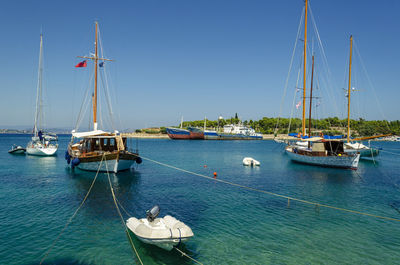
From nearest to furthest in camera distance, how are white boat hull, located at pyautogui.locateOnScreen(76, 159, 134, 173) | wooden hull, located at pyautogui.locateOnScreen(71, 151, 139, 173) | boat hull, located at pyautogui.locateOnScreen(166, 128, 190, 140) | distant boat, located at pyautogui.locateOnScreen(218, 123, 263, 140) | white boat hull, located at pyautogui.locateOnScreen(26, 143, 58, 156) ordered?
wooden hull, located at pyautogui.locateOnScreen(71, 151, 139, 173) < white boat hull, located at pyautogui.locateOnScreen(76, 159, 134, 173) < white boat hull, located at pyautogui.locateOnScreen(26, 143, 58, 156) < boat hull, located at pyautogui.locateOnScreen(166, 128, 190, 140) < distant boat, located at pyautogui.locateOnScreen(218, 123, 263, 140)

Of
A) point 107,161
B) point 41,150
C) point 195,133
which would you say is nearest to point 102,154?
point 107,161

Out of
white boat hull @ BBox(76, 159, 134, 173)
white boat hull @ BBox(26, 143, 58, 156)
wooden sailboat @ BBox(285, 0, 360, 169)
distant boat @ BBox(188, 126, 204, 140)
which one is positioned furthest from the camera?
distant boat @ BBox(188, 126, 204, 140)

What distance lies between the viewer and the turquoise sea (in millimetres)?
11742

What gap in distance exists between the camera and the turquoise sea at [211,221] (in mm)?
11742

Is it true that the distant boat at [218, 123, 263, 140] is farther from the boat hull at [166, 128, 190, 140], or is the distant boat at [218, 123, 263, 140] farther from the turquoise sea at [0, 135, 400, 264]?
the turquoise sea at [0, 135, 400, 264]

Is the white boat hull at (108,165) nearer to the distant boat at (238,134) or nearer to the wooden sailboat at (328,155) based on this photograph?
the wooden sailboat at (328,155)

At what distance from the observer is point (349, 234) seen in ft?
47.0

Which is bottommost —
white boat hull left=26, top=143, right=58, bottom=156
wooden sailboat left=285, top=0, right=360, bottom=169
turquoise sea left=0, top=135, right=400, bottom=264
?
turquoise sea left=0, top=135, right=400, bottom=264

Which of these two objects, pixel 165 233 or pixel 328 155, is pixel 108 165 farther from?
pixel 328 155

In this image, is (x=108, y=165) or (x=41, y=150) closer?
(x=108, y=165)

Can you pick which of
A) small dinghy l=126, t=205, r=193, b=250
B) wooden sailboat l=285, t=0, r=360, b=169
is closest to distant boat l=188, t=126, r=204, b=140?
wooden sailboat l=285, t=0, r=360, b=169

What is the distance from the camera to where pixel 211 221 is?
52.5 feet

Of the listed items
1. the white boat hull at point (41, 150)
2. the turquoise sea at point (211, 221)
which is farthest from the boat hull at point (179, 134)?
the turquoise sea at point (211, 221)

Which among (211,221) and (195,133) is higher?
(195,133)
